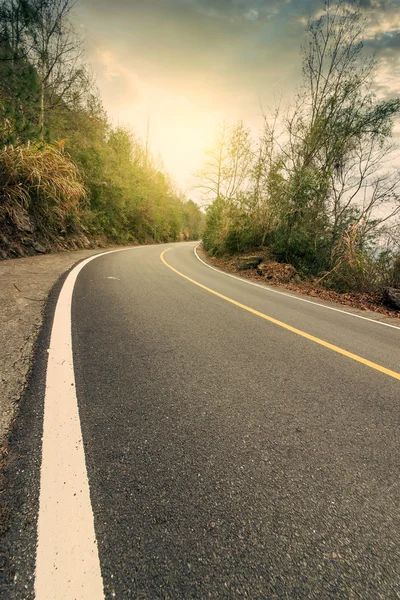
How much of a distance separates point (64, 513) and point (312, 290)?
890 centimetres

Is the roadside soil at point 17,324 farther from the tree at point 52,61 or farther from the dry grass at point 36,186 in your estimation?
the tree at point 52,61

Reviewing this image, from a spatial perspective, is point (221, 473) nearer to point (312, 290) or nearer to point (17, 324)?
point (17, 324)

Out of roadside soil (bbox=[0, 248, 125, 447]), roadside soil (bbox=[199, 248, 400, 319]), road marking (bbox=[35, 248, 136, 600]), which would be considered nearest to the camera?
road marking (bbox=[35, 248, 136, 600])

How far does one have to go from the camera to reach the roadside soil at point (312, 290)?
683cm

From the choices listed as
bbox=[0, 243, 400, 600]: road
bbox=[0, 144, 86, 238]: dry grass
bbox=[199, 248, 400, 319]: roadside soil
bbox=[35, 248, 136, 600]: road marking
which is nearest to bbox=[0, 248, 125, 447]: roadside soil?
bbox=[0, 243, 400, 600]: road

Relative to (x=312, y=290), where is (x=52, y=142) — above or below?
above

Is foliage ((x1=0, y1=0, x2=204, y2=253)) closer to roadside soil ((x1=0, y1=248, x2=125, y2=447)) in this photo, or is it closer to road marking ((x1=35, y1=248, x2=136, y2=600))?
roadside soil ((x1=0, y1=248, x2=125, y2=447))

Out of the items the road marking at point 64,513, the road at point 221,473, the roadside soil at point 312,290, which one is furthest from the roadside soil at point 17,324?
the roadside soil at point 312,290

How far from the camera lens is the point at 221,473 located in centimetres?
132

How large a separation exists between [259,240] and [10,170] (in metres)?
10.8

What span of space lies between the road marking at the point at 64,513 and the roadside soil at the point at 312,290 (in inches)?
269

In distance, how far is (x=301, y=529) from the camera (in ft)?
3.62

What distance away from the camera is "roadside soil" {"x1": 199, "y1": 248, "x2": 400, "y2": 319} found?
683cm

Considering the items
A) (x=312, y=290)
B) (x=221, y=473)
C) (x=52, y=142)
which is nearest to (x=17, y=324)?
(x=221, y=473)
